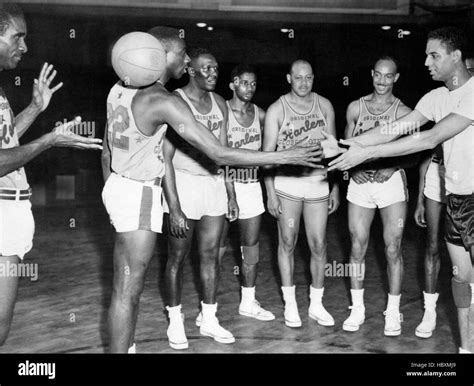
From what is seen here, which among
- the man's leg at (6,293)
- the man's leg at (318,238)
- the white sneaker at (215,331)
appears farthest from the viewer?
the man's leg at (318,238)

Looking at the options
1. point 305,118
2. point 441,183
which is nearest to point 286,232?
point 305,118

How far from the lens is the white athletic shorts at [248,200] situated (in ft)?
16.1

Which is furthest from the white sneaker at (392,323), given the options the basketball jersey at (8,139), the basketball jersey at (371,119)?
the basketball jersey at (8,139)

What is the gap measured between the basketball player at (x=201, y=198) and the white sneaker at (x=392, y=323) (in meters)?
1.15

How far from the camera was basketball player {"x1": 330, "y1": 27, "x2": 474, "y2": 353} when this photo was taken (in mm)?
3600

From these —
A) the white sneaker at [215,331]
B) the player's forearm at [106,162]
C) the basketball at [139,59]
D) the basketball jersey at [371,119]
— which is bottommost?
the white sneaker at [215,331]

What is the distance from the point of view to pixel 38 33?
41.3ft

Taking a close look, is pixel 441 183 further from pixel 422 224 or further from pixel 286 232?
pixel 286 232

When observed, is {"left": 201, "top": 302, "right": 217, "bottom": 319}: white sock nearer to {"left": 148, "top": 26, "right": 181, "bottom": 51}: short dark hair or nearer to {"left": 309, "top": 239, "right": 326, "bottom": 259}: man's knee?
{"left": 309, "top": 239, "right": 326, "bottom": 259}: man's knee

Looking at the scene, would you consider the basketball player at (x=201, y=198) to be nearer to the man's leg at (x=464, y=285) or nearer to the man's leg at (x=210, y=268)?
the man's leg at (x=210, y=268)

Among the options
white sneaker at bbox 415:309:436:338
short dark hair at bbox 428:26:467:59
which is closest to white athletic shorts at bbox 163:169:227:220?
white sneaker at bbox 415:309:436:338

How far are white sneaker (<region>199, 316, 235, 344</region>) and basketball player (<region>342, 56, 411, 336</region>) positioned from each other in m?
0.91
